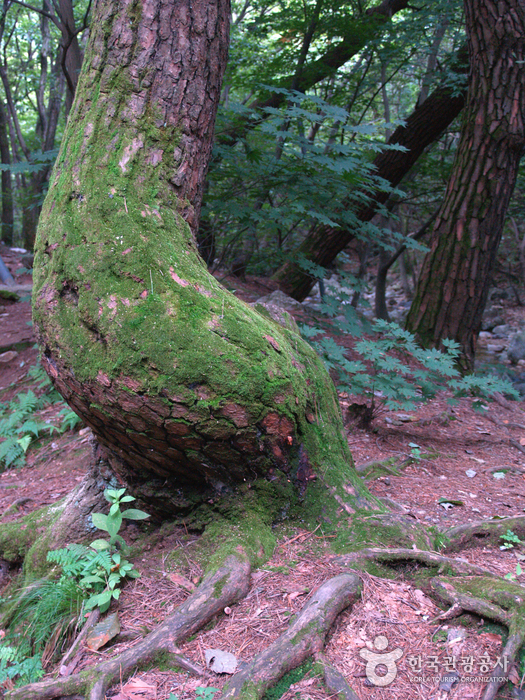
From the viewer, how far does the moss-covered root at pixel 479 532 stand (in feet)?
7.58

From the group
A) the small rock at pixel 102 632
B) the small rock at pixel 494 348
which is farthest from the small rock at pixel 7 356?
the small rock at pixel 494 348

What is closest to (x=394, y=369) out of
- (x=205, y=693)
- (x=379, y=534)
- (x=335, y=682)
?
(x=379, y=534)

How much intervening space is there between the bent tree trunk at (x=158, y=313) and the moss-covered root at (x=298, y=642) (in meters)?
0.50

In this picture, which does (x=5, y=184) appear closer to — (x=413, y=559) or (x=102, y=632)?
(x=102, y=632)

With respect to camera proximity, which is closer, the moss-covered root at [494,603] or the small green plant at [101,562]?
the moss-covered root at [494,603]

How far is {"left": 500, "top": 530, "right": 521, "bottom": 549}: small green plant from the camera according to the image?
232 centimetres

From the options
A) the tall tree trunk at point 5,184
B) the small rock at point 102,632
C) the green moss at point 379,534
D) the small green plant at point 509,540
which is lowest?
the small rock at point 102,632

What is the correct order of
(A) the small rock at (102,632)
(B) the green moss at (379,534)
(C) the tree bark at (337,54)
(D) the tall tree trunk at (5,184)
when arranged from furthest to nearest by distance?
(D) the tall tree trunk at (5,184), (C) the tree bark at (337,54), (B) the green moss at (379,534), (A) the small rock at (102,632)

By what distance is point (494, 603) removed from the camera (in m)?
1.71

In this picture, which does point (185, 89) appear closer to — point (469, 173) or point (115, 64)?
point (115, 64)

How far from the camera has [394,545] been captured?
209 cm

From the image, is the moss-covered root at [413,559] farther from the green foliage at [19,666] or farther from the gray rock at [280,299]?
the gray rock at [280,299]

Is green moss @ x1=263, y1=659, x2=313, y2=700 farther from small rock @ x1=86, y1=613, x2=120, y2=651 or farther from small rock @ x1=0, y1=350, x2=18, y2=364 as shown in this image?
small rock @ x1=0, y1=350, x2=18, y2=364

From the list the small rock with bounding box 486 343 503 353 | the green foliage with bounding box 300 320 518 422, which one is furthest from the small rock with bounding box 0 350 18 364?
the small rock with bounding box 486 343 503 353
